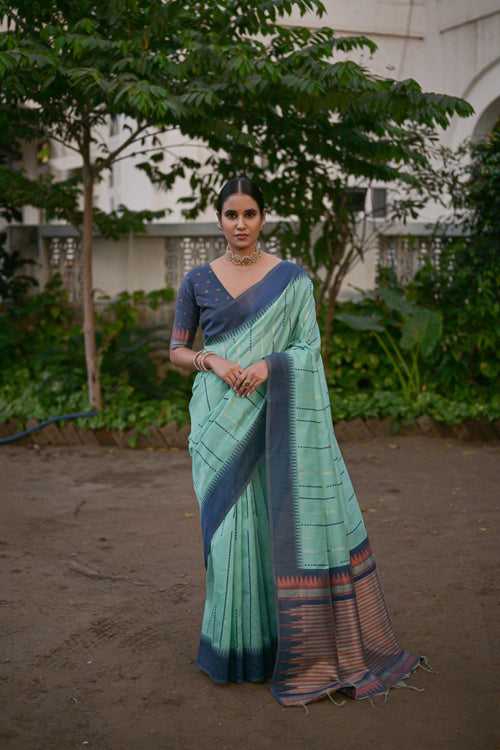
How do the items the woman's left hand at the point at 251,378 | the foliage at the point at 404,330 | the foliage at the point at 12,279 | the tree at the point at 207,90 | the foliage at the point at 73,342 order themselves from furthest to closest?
1. the foliage at the point at 12,279
2. the foliage at the point at 73,342
3. the foliage at the point at 404,330
4. the tree at the point at 207,90
5. the woman's left hand at the point at 251,378

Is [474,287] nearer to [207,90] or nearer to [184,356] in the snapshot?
[207,90]

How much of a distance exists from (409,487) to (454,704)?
11.4 feet

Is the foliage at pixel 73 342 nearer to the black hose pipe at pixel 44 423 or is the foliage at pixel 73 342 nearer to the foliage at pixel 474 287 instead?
the black hose pipe at pixel 44 423

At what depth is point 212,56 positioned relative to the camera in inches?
257

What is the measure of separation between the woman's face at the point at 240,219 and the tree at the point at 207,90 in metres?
2.97

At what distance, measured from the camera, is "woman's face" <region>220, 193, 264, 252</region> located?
11.1 feet

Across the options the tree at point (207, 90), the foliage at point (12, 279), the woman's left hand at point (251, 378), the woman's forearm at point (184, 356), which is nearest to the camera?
the woman's left hand at point (251, 378)

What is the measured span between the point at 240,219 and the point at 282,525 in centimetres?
109

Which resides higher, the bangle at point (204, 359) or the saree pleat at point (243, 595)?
the bangle at point (204, 359)

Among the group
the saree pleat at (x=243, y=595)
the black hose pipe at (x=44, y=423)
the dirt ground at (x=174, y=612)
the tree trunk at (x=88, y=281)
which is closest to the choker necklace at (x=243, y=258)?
the saree pleat at (x=243, y=595)

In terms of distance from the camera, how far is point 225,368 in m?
3.29

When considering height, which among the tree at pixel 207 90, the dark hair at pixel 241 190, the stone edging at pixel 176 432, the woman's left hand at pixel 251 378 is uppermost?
the tree at pixel 207 90

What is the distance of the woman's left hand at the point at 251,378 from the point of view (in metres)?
3.26

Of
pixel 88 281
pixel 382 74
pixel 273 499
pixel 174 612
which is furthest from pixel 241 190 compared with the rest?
pixel 382 74
